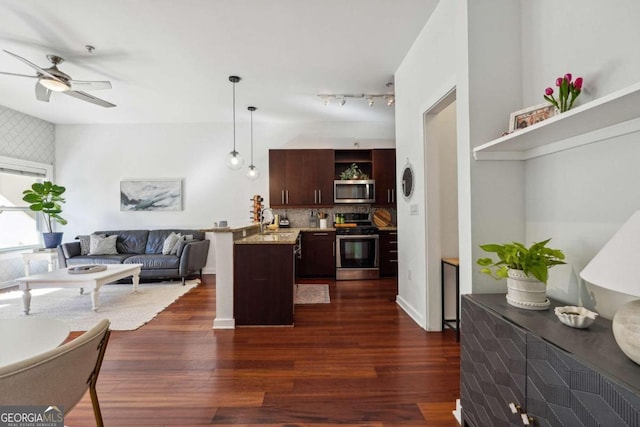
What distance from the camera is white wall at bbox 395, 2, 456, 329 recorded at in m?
2.34

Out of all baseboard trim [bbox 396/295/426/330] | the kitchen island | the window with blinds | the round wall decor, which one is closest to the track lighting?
the round wall decor

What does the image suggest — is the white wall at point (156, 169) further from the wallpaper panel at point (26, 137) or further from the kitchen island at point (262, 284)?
the kitchen island at point (262, 284)

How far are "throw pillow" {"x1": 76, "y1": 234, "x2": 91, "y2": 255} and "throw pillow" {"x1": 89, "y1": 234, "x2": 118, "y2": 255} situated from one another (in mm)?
96

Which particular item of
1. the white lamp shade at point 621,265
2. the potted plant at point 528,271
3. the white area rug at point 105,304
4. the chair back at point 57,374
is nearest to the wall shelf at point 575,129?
the white lamp shade at point 621,265

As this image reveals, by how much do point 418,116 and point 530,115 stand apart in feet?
5.22

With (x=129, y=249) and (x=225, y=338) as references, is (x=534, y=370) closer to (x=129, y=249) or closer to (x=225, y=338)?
(x=225, y=338)

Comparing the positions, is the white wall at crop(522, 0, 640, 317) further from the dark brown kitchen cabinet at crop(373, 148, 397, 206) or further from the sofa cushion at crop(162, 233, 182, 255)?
the sofa cushion at crop(162, 233, 182, 255)

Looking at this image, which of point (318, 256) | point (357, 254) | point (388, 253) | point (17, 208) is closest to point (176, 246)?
point (318, 256)

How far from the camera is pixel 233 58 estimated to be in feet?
10.7

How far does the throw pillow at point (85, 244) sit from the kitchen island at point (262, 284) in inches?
155

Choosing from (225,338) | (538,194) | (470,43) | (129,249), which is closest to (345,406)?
(225,338)

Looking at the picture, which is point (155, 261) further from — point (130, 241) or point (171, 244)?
point (130, 241)

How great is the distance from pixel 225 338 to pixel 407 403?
1755 millimetres

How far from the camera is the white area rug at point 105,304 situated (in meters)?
3.15
